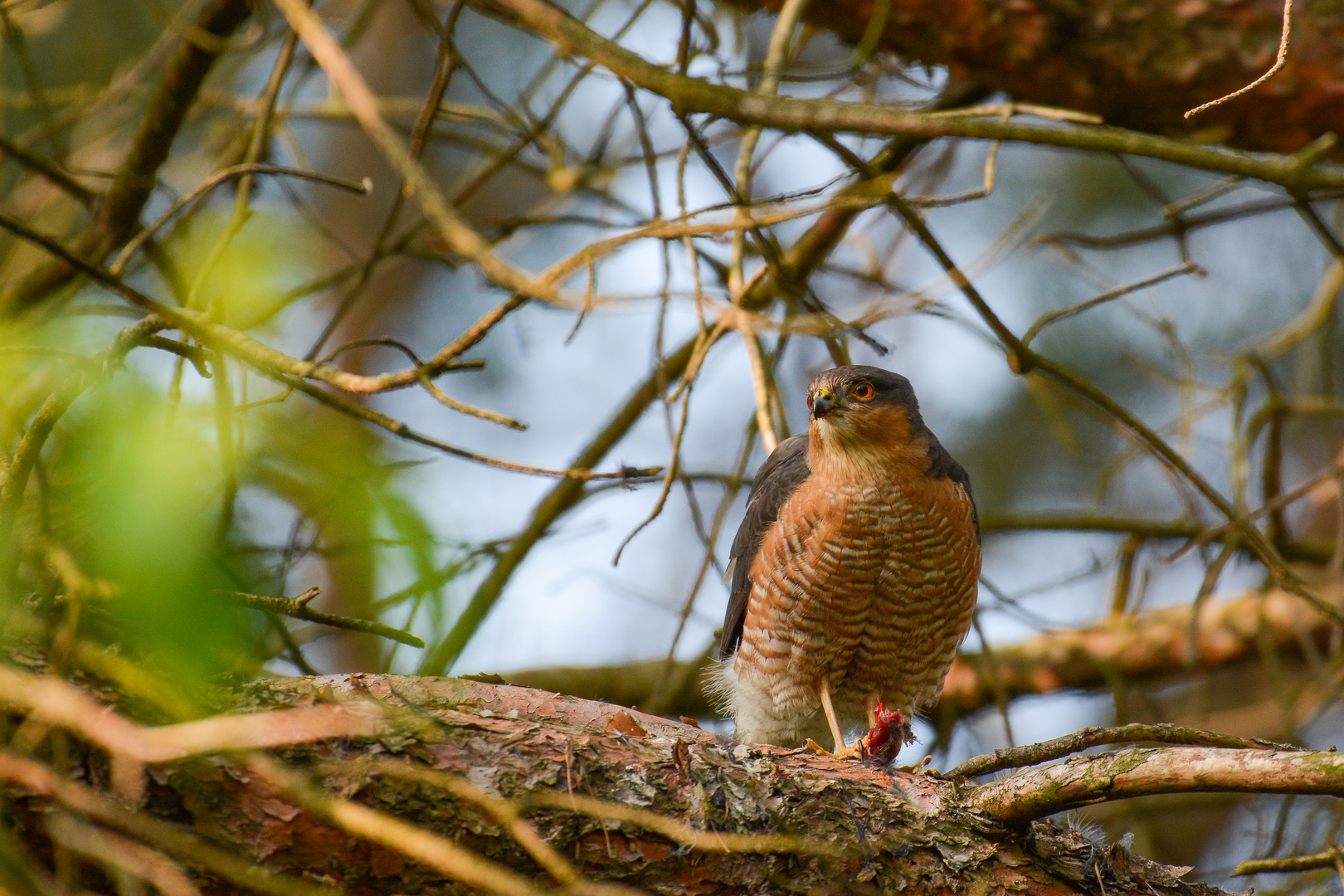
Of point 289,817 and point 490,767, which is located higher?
point 490,767

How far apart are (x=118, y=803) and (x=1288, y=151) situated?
4.94 meters

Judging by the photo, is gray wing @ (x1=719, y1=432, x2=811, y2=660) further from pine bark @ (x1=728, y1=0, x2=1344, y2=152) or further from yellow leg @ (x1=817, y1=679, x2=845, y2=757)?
pine bark @ (x1=728, y1=0, x2=1344, y2=152)

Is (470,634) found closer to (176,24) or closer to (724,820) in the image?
(724,820)

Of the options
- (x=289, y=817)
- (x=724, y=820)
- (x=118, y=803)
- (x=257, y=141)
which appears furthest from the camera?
(x=257, y=141)

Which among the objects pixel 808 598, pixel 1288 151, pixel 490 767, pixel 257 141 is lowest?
pixel 490 767

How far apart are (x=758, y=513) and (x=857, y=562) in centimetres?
59

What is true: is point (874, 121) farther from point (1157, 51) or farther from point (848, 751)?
point (1157, 51)

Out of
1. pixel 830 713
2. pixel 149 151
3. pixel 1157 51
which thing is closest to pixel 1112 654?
pixel 830 713

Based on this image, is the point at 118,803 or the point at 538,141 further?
the point at 538,141

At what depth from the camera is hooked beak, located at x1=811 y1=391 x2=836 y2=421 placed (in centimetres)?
425

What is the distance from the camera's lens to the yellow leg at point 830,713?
4203 millimetres

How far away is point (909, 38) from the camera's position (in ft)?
15.0

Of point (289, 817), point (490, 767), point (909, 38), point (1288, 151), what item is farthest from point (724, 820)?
point (1288, 151)

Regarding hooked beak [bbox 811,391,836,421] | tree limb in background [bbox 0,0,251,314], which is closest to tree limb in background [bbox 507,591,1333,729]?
hooked beak [bbox 811,391,836,421]
